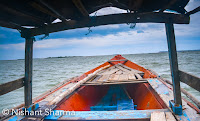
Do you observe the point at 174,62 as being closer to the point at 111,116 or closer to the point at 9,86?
the point at 111,116

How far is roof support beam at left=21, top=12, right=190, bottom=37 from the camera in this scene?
206 centimetres

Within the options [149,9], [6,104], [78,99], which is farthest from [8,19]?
[6,104]

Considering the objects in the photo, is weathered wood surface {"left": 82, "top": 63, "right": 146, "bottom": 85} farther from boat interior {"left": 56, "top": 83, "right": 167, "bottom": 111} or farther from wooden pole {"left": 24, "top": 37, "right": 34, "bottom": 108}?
wooden pole {"left": 24, "top": 37, "right": 34, "bottom": 108}

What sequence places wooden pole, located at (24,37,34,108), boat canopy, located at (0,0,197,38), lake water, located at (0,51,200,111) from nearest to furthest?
boat canopy, located at (0,0,197,38) → wooden pole, located at (24,37,34,108) → lake water, located at (0,51,200,111)

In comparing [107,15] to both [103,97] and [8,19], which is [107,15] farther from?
[103,97]

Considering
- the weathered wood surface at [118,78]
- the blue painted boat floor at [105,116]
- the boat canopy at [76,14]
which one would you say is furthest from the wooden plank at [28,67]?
the weathered wood surface at [118,78]

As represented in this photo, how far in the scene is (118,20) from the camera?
7.03 ft

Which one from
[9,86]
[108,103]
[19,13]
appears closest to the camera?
[19,13]

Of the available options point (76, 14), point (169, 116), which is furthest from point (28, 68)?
point (169, 116)

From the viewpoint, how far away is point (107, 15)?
2172mm

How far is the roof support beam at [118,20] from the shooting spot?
2059 millimetres

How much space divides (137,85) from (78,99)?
2.20m

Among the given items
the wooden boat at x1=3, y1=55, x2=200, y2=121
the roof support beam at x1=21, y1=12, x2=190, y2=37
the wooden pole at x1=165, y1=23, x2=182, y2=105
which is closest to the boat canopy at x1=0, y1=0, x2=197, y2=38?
the roof support beam at x1=21, y1=12, x2=190, y2=37

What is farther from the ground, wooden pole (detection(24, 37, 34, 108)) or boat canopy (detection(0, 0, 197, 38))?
boat canopy (detection(0, 0, 197, 38))
